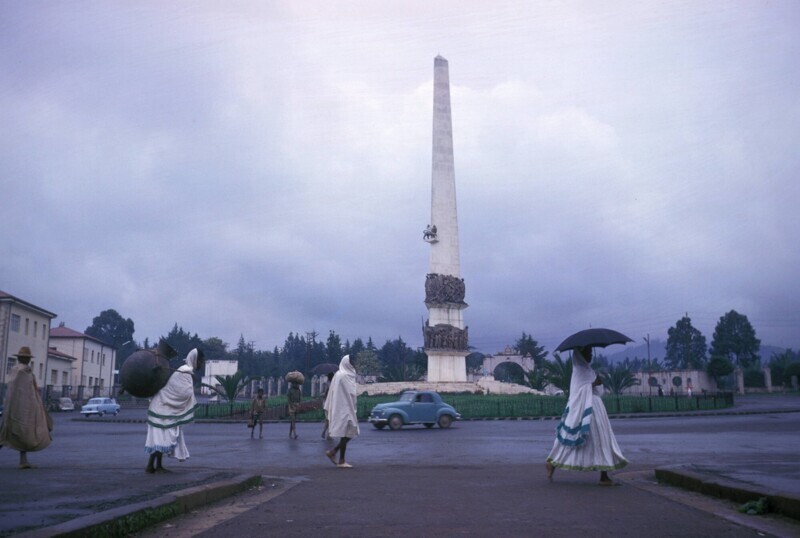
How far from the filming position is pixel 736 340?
307 ft

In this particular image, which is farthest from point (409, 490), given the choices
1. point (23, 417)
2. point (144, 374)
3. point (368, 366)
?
point (368, 366)

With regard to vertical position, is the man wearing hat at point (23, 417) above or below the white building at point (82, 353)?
below

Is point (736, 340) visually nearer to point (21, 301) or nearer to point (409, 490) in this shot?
point (21, 301)

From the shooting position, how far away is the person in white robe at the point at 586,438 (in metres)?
9.09

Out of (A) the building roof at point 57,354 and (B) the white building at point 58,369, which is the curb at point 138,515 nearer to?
(B) the white building at point 58,369

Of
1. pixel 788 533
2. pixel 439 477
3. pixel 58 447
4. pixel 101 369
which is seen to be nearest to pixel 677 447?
pixel 439 477

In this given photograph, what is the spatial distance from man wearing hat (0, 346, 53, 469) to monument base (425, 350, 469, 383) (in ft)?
134

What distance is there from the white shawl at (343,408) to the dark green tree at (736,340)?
90.7 m

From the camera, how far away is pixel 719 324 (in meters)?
96.5

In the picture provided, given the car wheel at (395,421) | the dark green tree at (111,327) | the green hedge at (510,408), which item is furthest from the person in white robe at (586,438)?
the dark green tree at (111,327)

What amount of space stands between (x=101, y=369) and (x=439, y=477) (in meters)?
75.8

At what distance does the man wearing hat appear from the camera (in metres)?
10.5

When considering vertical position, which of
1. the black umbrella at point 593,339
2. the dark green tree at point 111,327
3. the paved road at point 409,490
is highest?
the dark green tree at point 111,327

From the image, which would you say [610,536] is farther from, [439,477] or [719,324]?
[719,324]
